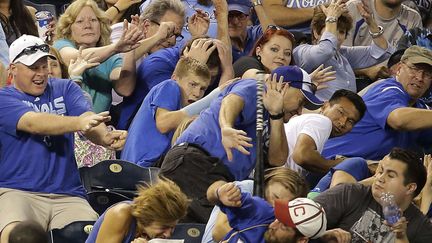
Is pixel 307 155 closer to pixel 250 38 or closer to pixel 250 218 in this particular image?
pixel 250 218

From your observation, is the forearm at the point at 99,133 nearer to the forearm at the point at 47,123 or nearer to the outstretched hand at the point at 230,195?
the forearm at the point at 47,123

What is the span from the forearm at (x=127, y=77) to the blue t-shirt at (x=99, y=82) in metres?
0.09

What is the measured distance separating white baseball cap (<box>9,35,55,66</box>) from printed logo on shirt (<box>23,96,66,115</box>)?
0.94 feet

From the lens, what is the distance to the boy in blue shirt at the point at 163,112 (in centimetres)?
1035

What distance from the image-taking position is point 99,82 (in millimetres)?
11508

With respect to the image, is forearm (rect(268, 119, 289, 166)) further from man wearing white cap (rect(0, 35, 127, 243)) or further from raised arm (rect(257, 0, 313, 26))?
raised arm (rect(257, 0, 313, 26))

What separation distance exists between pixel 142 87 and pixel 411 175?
9.43 ft

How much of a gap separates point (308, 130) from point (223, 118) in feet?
4.32

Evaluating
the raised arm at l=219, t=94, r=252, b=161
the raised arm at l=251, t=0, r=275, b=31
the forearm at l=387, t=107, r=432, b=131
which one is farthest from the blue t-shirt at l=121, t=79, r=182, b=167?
the raised arm at l=251, t=0, r=275, b=31

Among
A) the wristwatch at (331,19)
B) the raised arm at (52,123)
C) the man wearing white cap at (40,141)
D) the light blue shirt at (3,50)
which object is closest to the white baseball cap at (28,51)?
the man wearing white cap at (40,141)

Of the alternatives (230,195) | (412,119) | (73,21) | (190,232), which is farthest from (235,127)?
(73,21)

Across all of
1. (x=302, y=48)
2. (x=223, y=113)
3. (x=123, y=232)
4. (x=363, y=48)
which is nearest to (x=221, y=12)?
(x=302, y=48)

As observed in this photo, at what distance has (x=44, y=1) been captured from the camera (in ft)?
44.2

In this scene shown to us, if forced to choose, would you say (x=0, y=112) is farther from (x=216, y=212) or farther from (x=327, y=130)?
(x=327, y=130)
